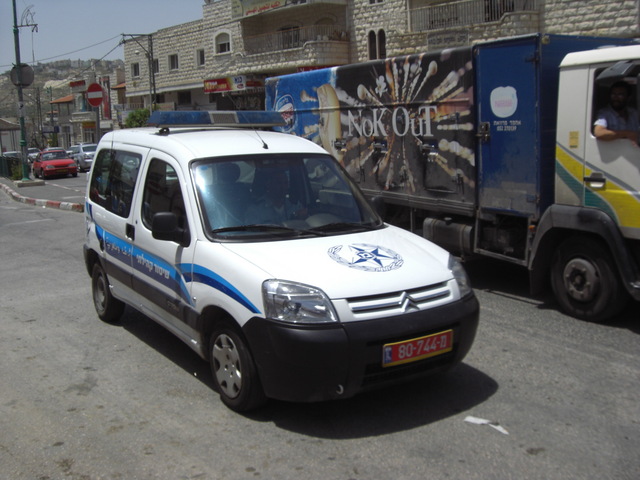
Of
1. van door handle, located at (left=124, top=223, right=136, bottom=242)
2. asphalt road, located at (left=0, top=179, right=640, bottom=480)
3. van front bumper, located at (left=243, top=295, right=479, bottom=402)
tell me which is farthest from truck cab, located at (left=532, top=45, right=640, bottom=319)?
van door handle, located at (left=124, top=223, right=136, bottom=242)

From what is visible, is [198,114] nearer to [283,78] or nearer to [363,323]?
[363,323]

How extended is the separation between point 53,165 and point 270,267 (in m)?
32.7

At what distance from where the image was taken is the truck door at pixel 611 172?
5.96m

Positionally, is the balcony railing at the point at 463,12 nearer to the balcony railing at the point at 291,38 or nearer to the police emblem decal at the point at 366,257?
the balcony railing at the point at 291,38

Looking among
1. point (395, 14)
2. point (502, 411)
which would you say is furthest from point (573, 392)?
point (395, 14)

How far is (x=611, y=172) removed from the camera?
242 inches

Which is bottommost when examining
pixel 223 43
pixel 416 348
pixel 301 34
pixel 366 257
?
pixel 416 348

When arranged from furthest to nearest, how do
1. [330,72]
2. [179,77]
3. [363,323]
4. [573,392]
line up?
[179,77] < [330,72] < [573,392] < [363,323]

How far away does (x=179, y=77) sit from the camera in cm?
4400

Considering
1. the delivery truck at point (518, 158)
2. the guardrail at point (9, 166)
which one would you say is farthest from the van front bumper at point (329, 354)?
the guardrail at point (9, 166)

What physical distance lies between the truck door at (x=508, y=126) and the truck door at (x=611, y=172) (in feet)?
1.96

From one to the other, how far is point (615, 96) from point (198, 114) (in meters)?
3.76

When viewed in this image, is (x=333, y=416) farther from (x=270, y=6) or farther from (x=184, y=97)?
(x=184, y=97)

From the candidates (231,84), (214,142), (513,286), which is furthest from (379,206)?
(231,84)
